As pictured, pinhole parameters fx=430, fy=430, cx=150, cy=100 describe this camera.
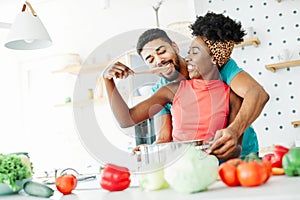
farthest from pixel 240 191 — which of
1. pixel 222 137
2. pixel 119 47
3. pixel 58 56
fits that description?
pixel 58 56

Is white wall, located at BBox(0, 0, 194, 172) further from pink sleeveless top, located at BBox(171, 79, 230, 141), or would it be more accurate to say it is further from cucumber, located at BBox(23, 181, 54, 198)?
cucumber, located at BBox(23, 181, 54, 198)

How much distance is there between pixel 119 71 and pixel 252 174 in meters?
0.56

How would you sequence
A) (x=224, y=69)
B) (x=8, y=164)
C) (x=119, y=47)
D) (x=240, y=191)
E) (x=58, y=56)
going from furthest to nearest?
(x=58, y=56), (x=224, y=69), (x=119, y=47), (x=8, y=164), (x=240, y=191)

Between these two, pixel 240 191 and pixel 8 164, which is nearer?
pixel 240 191

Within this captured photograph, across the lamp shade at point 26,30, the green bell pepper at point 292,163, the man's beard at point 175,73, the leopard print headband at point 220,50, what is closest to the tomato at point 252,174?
the green bell pepper at point 292,163

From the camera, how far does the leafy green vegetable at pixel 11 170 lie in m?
1.14

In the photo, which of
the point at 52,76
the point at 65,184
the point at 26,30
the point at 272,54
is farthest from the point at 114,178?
the point at 52,76

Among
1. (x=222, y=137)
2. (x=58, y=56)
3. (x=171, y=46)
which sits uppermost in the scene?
(x=58, y=56)

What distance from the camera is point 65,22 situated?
4.66 m

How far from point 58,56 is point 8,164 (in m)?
3.56

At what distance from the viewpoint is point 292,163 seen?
1.08m

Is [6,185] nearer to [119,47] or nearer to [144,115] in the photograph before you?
[119,47]

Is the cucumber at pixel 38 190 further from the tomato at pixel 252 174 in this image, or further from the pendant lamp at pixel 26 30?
the pendant lamp at pixel 26 30

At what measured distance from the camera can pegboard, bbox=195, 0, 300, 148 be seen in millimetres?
3115
